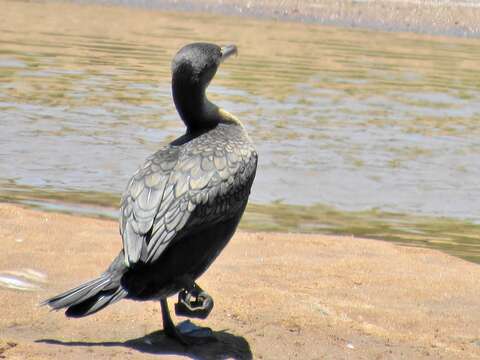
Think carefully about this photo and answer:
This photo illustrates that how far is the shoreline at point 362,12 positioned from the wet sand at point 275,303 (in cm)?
1442

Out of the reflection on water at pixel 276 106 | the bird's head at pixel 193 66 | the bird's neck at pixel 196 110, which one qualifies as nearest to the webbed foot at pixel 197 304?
the bird's neck at pixel 196 110

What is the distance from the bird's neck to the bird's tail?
866 millimetres

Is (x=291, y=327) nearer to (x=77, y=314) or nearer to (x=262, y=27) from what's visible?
(x=77, y=314)

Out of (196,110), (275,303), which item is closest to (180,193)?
(196,110)

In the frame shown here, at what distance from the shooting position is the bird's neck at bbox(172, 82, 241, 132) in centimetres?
492

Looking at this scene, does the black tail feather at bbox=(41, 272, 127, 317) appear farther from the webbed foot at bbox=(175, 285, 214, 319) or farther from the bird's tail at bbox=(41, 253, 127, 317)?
the webbed foot at bbox=(175, 285, 214, 319)

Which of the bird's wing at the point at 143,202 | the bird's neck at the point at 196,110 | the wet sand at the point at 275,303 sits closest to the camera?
the bird's wing at the point at 143,202

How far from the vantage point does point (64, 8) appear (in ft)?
72.0

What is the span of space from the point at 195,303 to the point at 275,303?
962 millimetres

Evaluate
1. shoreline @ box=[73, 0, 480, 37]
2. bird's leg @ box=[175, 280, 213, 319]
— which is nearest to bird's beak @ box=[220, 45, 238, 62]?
bird's leg @ box=[175, 280, 213, 319]

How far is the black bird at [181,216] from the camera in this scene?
4.44 m

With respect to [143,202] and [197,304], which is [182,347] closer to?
[197,304]

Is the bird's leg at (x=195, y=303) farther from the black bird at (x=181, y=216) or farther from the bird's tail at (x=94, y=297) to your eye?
the bird's tail at (x=94, y=297)

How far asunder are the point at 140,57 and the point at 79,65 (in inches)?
56.9
